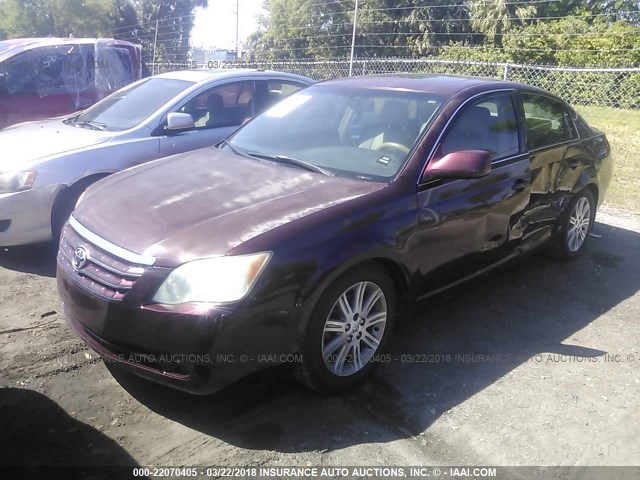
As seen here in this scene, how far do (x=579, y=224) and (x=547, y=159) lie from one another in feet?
3.38

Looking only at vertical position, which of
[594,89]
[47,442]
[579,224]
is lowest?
[47,442]

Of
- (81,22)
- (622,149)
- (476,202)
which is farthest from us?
(81,22)

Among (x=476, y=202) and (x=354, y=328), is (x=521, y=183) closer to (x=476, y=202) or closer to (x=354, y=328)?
(x=476, y=202)

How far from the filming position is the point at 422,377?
11.4 ft

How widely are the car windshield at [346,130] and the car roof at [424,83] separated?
74 millimetres

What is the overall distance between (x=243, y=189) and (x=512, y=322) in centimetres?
215

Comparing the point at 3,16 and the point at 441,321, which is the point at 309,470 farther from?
the point at 3,16

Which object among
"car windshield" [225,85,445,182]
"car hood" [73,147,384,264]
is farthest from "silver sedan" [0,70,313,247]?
"car windshield" [225,85,445,182]

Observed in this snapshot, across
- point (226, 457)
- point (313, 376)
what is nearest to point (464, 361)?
point (313, 376)

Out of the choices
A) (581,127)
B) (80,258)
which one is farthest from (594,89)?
(80,258)

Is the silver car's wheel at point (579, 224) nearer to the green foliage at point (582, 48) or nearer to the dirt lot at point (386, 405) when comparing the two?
the dirt lot at point (386, 405)

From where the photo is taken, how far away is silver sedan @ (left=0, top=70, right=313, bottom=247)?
4707 mm

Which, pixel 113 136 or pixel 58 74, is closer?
pixel 113 136

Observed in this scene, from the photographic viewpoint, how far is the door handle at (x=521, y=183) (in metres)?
4.21
